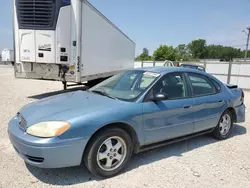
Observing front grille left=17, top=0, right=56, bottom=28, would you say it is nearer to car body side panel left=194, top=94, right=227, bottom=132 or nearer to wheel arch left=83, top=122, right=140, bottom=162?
wheel arch left=83, top=122, right=140, bottom=162

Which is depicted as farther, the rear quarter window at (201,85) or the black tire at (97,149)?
the rear quarter window at (201,85)

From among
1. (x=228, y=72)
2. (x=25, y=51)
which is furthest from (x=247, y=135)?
(x=228, y=72)

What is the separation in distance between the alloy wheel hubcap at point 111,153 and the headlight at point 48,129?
1.93 feet

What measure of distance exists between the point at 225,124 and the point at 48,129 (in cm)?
369

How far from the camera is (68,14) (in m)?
6.64

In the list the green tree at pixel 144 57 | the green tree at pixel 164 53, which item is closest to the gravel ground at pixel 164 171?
the green tree at pixel 144 57

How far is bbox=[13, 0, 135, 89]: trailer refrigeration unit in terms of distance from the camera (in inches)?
259

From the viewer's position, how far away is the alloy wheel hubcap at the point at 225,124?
4.30m

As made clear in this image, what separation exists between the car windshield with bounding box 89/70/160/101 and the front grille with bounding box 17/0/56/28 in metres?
4.15

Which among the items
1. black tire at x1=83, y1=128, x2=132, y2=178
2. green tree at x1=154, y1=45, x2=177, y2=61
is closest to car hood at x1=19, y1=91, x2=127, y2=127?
black tire at x1=83, y1=128, x2=132, y2=178

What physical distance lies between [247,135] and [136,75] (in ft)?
10.2

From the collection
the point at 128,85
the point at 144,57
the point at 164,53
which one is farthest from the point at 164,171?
the point at 144,57

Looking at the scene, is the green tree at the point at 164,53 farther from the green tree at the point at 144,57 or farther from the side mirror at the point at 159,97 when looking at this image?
the side mirror at the point at 159,97

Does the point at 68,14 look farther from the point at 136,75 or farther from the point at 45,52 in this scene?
the point at 136,75
